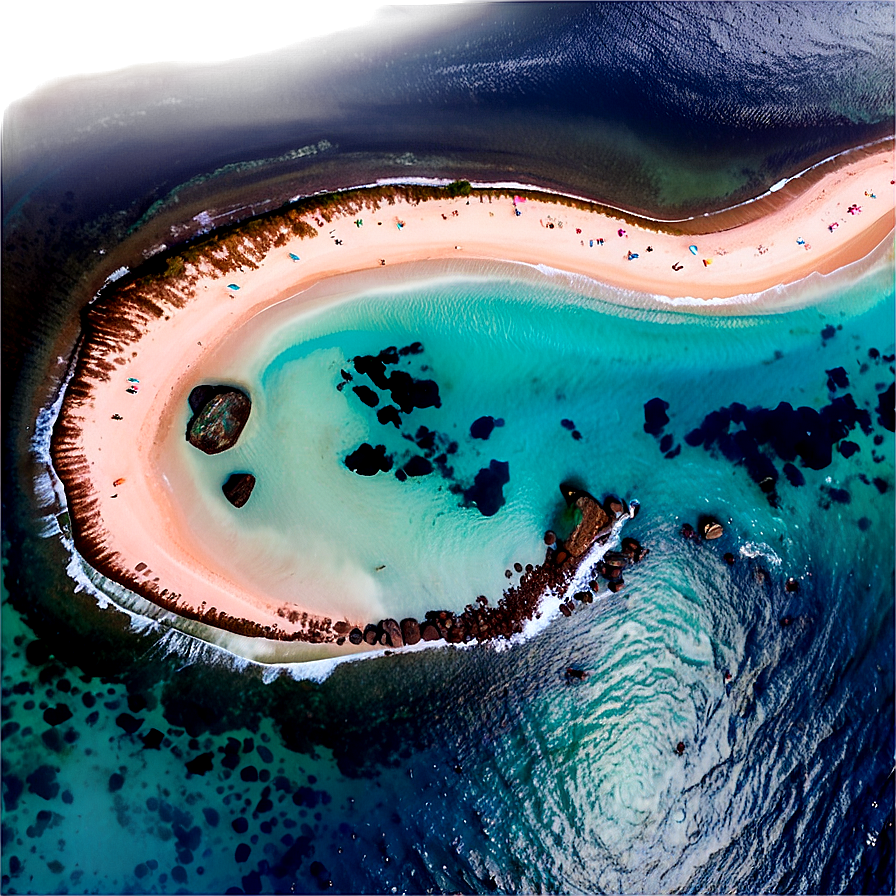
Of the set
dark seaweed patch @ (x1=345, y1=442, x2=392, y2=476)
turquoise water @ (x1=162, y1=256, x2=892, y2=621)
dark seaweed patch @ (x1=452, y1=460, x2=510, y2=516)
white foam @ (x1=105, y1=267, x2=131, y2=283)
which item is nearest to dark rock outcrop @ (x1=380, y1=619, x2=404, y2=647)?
turquoise water @ (x1=162, y1=256, x2=892, y2=621)

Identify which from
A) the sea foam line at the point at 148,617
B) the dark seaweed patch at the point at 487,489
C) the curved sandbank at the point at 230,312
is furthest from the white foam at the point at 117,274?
the dark seaweed patch at the point at 487,489

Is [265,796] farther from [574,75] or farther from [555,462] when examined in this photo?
[574,75]

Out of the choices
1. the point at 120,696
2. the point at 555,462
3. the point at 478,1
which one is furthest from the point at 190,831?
the point at 478,1

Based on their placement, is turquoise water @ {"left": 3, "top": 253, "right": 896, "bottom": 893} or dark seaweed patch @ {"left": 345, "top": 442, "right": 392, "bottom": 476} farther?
dark seaweed patch @ {"left": 345, "top": 442, "right": 392, "bottom": 476}

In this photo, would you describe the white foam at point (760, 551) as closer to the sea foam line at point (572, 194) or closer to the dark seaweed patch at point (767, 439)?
the dark seaweed patch at point (767, 439)

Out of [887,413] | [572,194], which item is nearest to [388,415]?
[572,194]

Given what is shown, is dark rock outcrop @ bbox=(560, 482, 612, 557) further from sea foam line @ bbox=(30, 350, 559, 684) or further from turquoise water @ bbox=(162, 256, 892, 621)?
sea foam line @ bbox=(30, 350, 559, 684)
